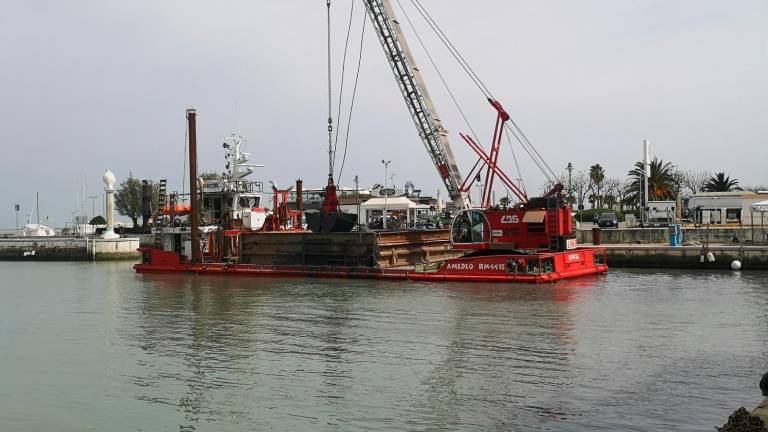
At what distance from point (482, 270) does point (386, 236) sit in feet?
18.1

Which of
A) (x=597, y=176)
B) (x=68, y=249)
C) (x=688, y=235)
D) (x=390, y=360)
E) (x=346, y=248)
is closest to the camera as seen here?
(x=390, y=360)

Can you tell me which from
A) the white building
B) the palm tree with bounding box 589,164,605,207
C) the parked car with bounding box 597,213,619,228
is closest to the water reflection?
the parked car with bounding box 597,213,619,228

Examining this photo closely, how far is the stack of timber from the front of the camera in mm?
31547

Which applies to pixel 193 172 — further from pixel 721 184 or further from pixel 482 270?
pixel 721 184

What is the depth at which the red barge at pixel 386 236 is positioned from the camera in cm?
2861

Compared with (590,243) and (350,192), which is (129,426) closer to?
(590,243)

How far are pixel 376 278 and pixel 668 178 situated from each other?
50.3 m

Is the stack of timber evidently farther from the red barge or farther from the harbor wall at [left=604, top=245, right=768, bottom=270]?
the harbor wall at [left=604, top=245, right=768, bottom=270]

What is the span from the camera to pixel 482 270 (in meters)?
28.3

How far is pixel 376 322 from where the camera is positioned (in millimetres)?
19438

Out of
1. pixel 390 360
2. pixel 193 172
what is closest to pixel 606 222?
pixel 193 172

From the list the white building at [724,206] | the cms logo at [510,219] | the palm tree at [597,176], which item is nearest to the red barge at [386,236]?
the cms logo at [510,219]

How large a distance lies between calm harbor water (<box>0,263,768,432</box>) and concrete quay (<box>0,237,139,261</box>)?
26.6 m

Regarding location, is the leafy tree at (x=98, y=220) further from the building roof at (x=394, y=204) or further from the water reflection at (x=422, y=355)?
the water reflection at (x=422, y=355)
